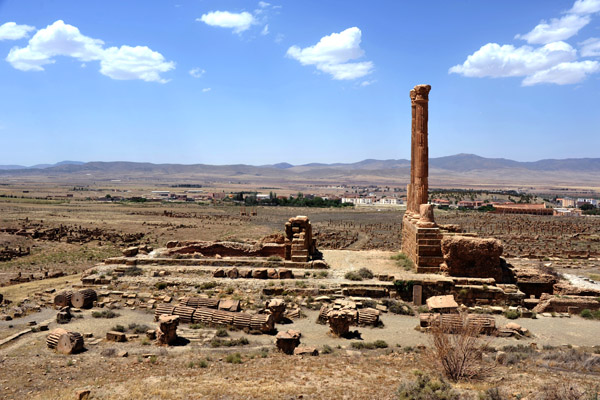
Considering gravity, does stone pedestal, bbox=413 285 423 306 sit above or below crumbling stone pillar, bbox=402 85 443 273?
below

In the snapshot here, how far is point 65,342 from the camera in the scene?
11.2 metres

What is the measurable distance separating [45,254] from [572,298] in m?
30.9

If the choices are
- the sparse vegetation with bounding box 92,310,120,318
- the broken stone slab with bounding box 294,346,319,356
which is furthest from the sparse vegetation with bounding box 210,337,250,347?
the sparse vegetation with bounding box 92,310,120,318

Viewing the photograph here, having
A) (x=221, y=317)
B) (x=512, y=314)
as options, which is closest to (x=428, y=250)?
(x=512, y=314)

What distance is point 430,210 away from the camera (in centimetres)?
1764

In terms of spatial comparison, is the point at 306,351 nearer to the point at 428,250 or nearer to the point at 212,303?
the point at 212,303

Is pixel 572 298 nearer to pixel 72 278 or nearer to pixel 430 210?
pixel 430 210

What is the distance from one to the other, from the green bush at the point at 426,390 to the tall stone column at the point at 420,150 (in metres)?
12.2

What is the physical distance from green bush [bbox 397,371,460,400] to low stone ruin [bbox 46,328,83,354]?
8054 mm

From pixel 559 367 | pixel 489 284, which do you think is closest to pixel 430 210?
pixel 489 284

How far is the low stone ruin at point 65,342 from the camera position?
11109 millimetres

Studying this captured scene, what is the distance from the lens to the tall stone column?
66.1ft

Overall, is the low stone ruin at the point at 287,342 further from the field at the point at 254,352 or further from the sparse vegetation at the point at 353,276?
the sparse vegetation at the point at 353,276

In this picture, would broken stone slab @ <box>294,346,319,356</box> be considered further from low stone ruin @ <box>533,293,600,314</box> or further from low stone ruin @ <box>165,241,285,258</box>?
low stone ruin @ <box>533,293,600,314</box>
